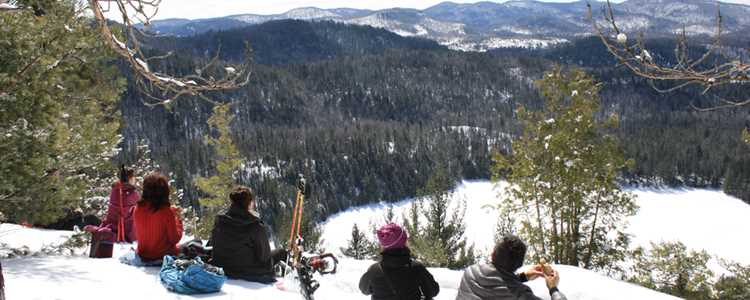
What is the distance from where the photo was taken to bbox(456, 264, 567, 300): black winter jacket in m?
4.83

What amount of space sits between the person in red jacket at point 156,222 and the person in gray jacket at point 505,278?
4223mm

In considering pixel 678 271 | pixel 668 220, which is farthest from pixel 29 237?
pixel 668 220

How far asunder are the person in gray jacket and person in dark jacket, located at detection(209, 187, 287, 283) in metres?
3.11

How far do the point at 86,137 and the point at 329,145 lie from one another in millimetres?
118992

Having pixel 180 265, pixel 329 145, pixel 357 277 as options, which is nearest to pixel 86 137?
pixel 180 265

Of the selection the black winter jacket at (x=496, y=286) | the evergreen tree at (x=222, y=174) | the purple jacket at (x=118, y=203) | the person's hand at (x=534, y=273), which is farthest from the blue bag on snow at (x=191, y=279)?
the evergreen tree at (x=222, y=174)

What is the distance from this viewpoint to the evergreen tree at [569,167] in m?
14.9

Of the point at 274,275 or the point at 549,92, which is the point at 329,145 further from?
the point at 274,275

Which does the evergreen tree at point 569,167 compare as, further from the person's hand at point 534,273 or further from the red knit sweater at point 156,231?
the red knit sweater at point 156,231

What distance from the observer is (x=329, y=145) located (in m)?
128

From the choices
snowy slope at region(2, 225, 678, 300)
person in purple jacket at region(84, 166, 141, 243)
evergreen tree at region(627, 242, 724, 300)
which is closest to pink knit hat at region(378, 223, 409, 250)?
snowy slope at region(2, 225, 678, 300)

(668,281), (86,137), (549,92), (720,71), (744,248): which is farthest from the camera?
(744,248)

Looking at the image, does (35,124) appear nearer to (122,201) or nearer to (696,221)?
(122,201)

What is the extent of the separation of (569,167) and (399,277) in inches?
422
